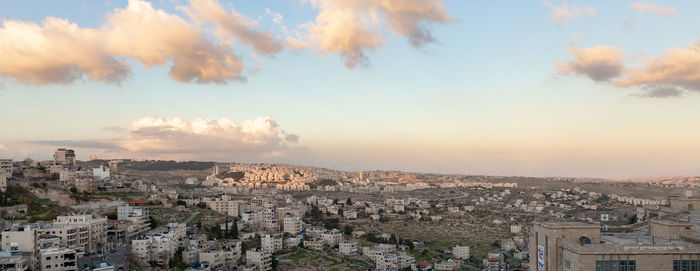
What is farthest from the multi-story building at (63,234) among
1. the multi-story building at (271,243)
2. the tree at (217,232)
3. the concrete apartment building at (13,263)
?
the multi-story building at (271,243)

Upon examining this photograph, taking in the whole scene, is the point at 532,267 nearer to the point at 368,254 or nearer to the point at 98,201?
the point at 368,254

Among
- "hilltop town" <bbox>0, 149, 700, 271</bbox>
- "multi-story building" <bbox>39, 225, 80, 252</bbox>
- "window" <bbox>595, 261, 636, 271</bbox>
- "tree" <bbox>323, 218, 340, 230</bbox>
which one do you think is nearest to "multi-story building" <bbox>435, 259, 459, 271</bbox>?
"hilltop town" <bbox>0, 149, 700, 271</bbox>

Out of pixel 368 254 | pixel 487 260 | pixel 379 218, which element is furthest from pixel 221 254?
pixel 379 218

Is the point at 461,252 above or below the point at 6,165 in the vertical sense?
below

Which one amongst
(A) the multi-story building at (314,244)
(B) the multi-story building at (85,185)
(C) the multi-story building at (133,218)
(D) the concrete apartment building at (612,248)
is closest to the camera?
(D) the concrete apartment building at (612,248)

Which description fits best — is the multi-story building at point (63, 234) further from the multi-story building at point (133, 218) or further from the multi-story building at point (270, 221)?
the multi-story building at point (270, 221)

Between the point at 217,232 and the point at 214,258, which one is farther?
the point at 217,232

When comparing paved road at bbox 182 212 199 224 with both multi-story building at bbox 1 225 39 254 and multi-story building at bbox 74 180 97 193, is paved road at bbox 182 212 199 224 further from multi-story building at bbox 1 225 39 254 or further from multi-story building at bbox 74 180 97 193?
multi-story building at bbox 1 225 39 254

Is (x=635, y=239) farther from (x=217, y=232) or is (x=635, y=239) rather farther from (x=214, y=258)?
(x=217, y=232)

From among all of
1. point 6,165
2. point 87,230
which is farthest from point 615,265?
point 6,165
